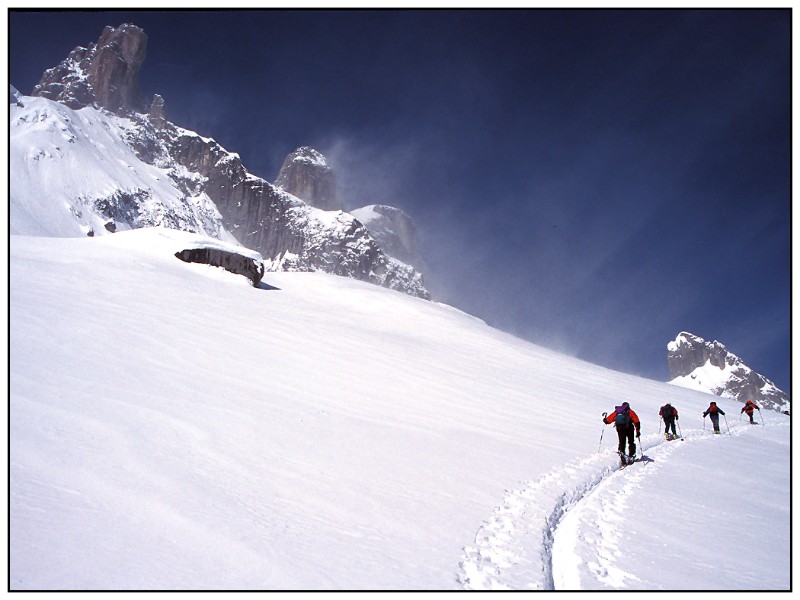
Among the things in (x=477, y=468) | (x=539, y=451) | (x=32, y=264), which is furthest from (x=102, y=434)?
(x=32, y=264)

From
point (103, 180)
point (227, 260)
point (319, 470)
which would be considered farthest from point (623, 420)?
point (103, 180)

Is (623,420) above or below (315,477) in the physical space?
above

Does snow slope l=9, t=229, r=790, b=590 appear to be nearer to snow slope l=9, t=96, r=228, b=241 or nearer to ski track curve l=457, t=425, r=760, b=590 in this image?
ski track curve l=457, t=425, r=760, b=590

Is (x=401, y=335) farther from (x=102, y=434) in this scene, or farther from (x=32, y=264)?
(x=102, y=434)

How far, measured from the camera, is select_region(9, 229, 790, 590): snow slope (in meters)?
4.21

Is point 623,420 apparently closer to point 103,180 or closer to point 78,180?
point 78,180

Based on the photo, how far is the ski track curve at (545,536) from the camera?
15.4 ft

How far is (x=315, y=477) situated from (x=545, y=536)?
9.95ft

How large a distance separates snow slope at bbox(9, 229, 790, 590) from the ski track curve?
3cm

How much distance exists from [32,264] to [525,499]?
19.1m

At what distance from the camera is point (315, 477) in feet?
21.1

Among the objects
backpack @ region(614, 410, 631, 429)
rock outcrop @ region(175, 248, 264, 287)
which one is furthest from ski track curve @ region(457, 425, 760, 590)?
rock outcrop @ region(175, 248, 264, 287)

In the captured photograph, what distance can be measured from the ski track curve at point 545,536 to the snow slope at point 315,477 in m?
0.03

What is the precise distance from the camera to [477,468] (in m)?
8.16
